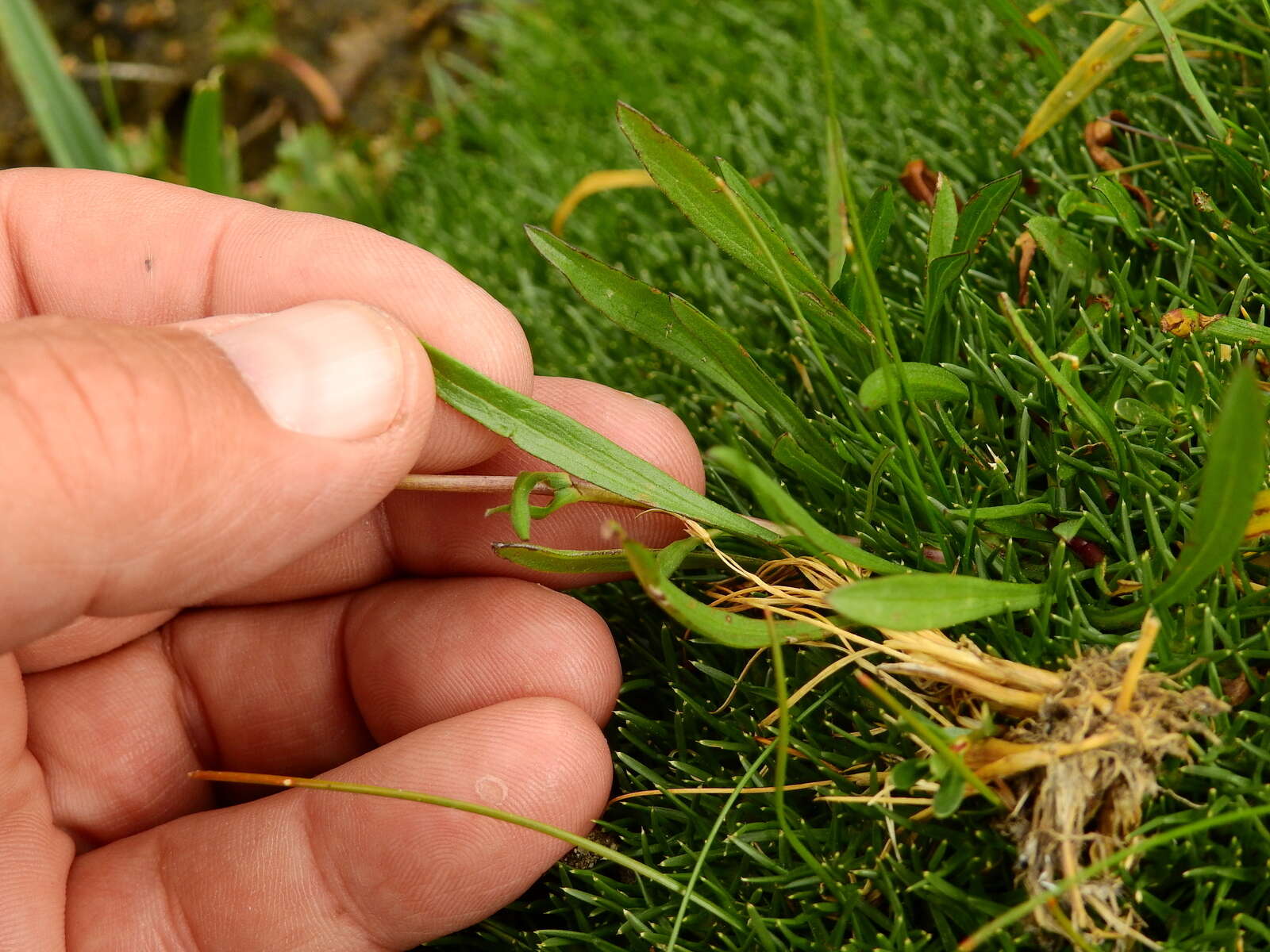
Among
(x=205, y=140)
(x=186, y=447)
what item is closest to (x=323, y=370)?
(x=186, y=447)

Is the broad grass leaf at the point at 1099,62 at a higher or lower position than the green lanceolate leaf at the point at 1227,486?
higher

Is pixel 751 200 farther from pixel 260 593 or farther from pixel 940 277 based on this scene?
pixel 260 593

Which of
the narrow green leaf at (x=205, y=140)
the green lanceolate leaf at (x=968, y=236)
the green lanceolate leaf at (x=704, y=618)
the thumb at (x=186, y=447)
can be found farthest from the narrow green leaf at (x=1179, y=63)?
the narrow green leaf at (x=205, y=140)

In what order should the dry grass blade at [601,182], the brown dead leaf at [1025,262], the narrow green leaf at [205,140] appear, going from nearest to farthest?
the brown dead leaf at [1025,262] → the dry grass blade at [601,182] → the narrow green leaf at [205,140]

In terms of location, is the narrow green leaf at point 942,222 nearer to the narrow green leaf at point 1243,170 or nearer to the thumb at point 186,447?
the narrow green leaf at point 1243,170

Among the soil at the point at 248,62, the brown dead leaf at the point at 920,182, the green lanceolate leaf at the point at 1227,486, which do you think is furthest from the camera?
the soil at the point at 248,62

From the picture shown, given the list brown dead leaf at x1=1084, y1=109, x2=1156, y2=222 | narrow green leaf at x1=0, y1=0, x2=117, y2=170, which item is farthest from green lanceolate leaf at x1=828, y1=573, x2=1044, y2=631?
narrow green leaf at x1=0, y1=0, x2=117, y2=170

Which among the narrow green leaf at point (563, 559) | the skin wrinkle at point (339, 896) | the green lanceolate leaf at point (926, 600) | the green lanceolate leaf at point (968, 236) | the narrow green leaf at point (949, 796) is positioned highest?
the green lanceolate leaf at point (968, 236)
